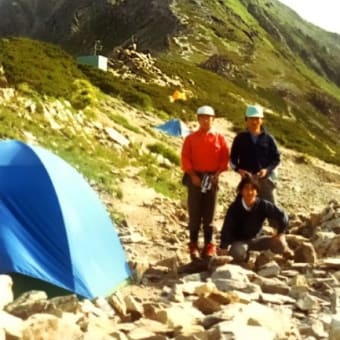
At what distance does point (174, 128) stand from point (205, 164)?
20.1 m

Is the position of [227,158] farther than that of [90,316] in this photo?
Yes

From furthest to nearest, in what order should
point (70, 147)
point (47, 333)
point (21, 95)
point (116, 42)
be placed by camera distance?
point (116, 42), point (21, 95), point (70, 147), point (47, 333)

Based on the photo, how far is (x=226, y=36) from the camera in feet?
356

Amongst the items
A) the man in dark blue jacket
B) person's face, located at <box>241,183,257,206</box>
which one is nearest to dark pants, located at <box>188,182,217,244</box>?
person's face, located at <box>241,183,257,206</box>

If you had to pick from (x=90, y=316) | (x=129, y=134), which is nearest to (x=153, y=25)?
(x=129, y=134)

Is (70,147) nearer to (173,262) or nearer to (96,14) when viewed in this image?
(173,262)

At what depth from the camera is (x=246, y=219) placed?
9.88 metres

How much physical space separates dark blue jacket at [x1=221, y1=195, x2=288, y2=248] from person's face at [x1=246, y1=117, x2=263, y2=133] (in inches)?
36.8

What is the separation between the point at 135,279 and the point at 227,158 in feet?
6.83

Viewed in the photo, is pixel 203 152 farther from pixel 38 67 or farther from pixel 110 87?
pixel 110 87

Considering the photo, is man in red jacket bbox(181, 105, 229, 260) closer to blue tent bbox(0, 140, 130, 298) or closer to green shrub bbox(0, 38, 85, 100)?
blue tent bbox(0, 140, 130, 298)

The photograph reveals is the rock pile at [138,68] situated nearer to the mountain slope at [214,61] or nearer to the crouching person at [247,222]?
the mountain slope at [214,61]

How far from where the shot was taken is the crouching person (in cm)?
969

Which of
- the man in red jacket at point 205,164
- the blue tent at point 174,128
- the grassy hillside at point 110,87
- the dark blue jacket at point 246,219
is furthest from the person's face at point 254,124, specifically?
the blue tent at point 174,128
